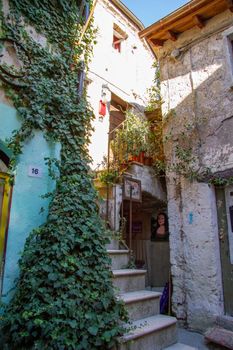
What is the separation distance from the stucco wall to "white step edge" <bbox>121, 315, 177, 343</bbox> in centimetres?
466

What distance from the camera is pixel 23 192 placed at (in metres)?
3.43

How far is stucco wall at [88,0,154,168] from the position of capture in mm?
7949

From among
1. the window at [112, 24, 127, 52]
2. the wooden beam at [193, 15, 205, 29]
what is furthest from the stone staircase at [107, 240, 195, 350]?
the window at [112, 24, 127, 52]

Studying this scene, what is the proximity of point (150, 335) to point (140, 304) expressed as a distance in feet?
1.42

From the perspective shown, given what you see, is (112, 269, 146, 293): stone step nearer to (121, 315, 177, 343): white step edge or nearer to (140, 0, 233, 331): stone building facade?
(121, 315, 177, 343): white step edge

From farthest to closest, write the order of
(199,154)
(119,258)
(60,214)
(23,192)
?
(199,154)
(119,258)
(23,192)
(60,214)

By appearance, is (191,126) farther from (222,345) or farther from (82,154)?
(222,345)

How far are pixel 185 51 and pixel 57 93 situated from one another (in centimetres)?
345

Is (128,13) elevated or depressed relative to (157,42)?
elevated

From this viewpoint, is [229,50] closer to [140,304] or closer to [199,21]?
[199,21]

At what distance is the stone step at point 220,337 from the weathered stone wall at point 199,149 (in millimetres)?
648

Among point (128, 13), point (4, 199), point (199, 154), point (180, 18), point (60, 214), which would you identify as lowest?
point (60, 214)

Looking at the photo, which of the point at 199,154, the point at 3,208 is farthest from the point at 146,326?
the point at 199,154

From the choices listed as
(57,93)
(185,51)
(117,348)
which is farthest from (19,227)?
(185,51)
